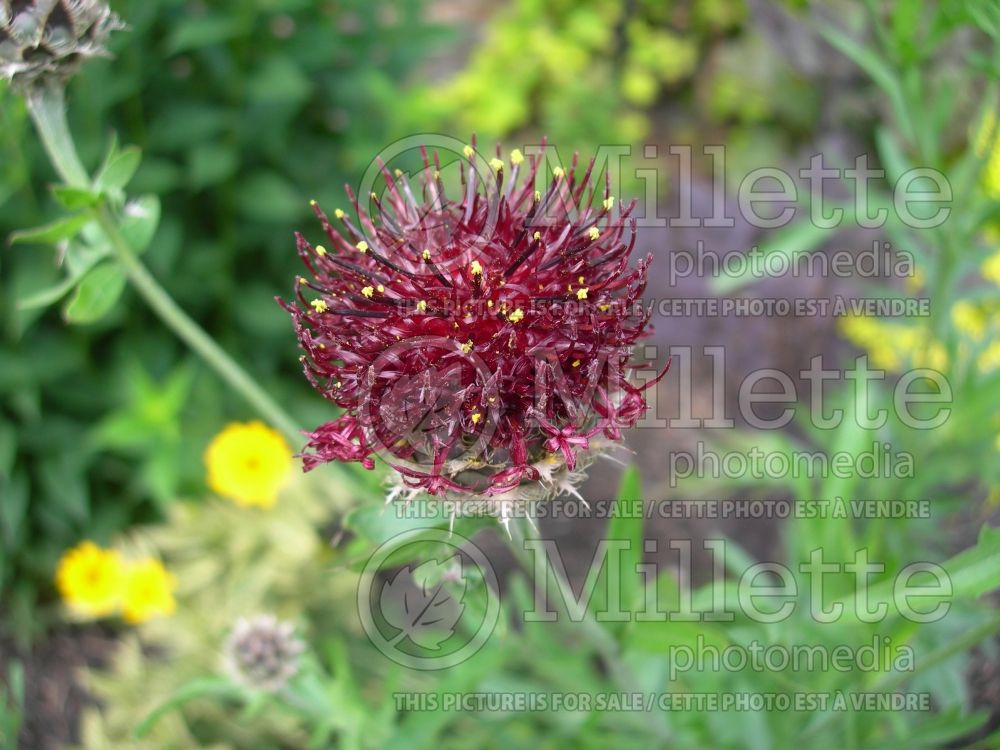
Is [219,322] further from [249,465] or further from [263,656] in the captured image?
[263,656]

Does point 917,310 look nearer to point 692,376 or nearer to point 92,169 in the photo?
point 692,376

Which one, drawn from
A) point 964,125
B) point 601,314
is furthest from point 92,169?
point 964,125

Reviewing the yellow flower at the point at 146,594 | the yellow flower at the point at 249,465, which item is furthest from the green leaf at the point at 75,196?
the yellow flower at the point at 146,594

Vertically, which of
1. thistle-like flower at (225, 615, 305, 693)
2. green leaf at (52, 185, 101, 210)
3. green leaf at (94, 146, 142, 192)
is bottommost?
thistle-like flower at (225, 615, 305, 693)

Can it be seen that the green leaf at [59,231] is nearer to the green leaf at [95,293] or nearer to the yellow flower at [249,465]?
the green leaf at [95,293]

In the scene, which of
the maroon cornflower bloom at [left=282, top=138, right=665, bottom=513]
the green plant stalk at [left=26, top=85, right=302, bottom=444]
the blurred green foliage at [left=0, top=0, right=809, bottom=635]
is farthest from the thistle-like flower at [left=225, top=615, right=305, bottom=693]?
the blurred green foliage at [left=0, top=0, right=809, bottom=635]

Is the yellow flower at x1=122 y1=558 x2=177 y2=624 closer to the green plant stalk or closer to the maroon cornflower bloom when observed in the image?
the green plant stalk
